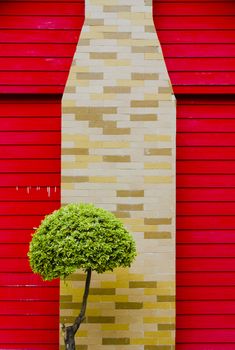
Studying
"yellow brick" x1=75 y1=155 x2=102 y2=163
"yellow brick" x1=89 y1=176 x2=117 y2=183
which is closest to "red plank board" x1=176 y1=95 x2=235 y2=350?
"yellow brick" x1=89 y1=176 x2=117 y2=183

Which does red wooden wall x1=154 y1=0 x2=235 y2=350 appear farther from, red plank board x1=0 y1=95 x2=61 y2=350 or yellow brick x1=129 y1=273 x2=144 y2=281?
red plank board x1=0 y1=95 x2=61 y2=350

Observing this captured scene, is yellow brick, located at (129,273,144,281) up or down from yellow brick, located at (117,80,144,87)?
down

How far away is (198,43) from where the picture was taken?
618 centimetres

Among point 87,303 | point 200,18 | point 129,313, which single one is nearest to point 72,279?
point 87,303

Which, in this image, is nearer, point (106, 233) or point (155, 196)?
point (106, 233)

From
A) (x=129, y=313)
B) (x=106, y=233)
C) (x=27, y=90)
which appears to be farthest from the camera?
(x=27, y=90)

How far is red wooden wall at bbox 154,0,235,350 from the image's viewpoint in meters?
6.00

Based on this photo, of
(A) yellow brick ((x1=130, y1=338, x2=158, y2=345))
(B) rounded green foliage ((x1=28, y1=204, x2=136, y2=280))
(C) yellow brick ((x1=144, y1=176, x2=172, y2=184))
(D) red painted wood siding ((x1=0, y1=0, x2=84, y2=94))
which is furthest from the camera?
(D) red painted wood siding ((x1=0, y1=0, x2=84, y2=94))

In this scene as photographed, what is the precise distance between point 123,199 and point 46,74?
155 centimetres

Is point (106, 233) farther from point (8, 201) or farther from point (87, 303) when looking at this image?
point (8, 201)

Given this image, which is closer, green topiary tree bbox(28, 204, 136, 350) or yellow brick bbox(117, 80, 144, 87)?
green topiary tree bbox(28, 204, 136, 350)

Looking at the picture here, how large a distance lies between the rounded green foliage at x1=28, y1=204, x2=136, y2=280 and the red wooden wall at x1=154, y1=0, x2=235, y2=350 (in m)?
1.17

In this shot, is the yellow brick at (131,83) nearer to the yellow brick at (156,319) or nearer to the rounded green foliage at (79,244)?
the rounded green foliage at (79,244)

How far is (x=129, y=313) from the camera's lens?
5730 mm
